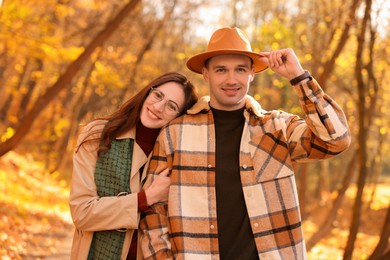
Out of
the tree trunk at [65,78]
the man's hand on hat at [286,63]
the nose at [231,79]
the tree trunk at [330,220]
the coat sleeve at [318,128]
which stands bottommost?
the tree trunk at [330,220]

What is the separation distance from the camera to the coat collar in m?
4.18

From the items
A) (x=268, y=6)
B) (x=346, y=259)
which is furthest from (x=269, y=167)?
(x=268, y=6)

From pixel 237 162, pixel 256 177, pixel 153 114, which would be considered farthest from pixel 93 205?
pixel 256 177

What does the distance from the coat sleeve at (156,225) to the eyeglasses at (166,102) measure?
22 centimetres

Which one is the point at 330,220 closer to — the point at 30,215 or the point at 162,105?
A: the point at 30,215

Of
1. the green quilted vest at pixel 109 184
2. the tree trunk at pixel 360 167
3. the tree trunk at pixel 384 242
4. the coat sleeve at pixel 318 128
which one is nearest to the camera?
the coat sleeve at pixel 318 128

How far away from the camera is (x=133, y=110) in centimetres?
452

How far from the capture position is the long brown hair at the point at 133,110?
4.41m

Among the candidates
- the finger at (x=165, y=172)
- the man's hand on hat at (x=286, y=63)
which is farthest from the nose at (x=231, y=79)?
the finger at (x=165, y=172)

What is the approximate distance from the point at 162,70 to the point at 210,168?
75.3 feet

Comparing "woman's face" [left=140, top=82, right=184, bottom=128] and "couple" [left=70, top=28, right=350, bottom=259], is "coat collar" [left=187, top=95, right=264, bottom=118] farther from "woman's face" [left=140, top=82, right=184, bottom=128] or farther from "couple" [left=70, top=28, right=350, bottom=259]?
"woman's face" [left=140, top=82, right=184, bottom=128]

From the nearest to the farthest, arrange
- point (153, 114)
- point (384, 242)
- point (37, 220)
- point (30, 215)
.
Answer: point (153, 114) → point (384, 242) → point (37, 220) → point (30, 215)

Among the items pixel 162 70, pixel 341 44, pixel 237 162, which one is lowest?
pixel 237 162

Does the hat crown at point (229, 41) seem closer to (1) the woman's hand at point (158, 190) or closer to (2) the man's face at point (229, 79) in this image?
(2) the man's face at point (229, 79)
